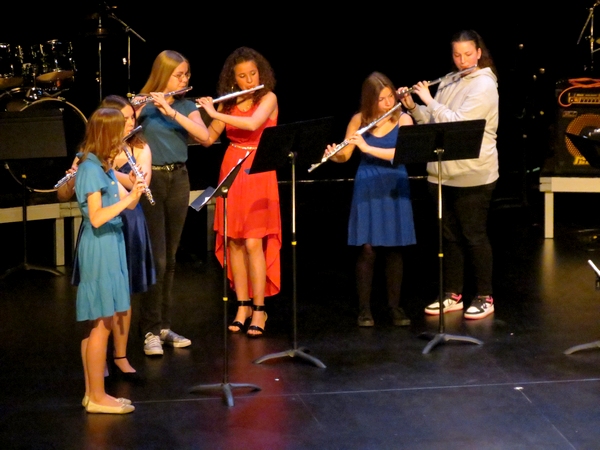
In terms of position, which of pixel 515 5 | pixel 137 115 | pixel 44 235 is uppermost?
pixel 515 5

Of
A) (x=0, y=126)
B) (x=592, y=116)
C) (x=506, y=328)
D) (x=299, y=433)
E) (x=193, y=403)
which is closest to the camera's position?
(x=299, y=433)

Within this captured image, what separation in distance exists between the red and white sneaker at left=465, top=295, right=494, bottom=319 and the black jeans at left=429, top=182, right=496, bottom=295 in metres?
0.03

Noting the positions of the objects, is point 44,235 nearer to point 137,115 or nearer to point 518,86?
→ point 137,115

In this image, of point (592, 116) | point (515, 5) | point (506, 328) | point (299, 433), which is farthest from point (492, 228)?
point (299, 433)

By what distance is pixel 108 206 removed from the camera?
14.2ft

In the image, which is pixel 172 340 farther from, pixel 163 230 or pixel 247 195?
pixel 247 195

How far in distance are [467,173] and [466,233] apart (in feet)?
1.20

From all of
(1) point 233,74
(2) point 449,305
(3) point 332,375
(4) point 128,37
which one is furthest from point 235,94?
(4) point 128,37

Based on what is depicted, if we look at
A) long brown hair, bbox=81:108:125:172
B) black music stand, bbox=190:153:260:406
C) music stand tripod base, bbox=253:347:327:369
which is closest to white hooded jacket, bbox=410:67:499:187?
music stand tripod base, bbox=253:347:327:369

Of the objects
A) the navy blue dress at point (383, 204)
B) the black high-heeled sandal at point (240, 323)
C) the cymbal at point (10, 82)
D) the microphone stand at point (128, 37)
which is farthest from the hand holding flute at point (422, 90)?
the cymbal at point (10, 82)

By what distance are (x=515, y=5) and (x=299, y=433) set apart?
6127 millimetres

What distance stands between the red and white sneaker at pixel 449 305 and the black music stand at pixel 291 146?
1.11m

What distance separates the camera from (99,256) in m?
4.35

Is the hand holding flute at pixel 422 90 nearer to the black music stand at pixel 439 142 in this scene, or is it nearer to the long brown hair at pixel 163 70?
the black music stand at pixel 439 142
